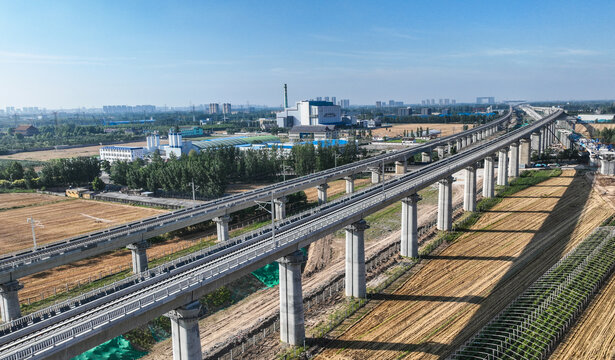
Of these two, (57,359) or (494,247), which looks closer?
(57,359)

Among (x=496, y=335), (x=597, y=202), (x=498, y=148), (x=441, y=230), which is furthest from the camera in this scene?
(x=498, y=148)

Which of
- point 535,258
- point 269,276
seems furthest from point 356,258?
point 535,258

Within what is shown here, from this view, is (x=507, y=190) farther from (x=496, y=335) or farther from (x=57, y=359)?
(x=57, y=359)

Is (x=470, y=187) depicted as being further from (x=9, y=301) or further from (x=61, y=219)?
(x=61, y=219)

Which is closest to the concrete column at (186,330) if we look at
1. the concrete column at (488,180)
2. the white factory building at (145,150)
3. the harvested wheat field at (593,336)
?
the harvested wheat field at (593,336)

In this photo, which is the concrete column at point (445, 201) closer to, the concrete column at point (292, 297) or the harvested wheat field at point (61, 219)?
the concrete column at point (292, 297)

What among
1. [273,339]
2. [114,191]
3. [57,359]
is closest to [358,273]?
[273,339]
